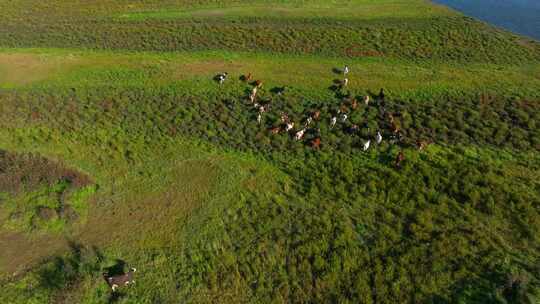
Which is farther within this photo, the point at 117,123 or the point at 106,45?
the point at 106,45

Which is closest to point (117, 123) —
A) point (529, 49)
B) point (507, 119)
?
point (507, 119)

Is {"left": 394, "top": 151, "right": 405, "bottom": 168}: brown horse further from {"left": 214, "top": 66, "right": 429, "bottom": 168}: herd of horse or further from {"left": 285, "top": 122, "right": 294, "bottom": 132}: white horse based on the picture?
{"left": 285, "top": 122, "right": 294, "bottom": 132}: white horse

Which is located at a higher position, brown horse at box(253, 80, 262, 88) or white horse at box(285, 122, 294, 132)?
brown horse at box(253, 80, 262, 88)

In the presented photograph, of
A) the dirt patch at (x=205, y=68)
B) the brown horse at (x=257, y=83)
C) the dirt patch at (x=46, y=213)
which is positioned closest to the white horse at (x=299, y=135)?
the brown horse at (x=257, y=83)

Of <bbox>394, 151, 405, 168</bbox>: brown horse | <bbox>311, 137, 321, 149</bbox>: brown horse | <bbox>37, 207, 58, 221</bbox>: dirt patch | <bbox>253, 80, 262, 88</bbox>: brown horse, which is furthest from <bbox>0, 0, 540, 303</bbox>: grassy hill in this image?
<bbox>394, 151, 405, 168</bbox>: brown horse

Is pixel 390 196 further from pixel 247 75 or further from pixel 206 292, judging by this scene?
pixel 247 75
